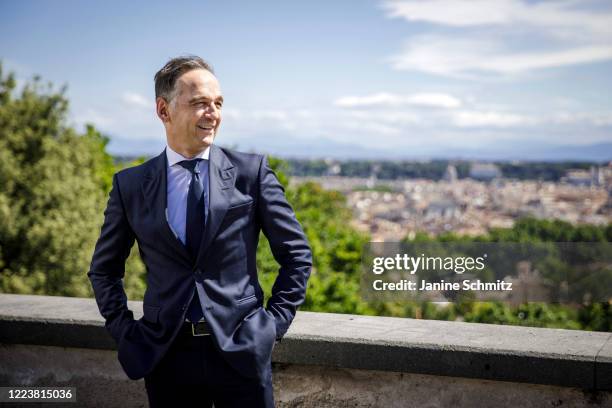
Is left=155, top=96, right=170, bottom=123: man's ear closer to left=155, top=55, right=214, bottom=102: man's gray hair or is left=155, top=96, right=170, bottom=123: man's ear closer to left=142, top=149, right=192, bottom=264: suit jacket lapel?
left=155, top=55, right=214, bottom=102: man's gray hair

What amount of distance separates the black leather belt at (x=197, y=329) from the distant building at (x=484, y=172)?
13283 cm

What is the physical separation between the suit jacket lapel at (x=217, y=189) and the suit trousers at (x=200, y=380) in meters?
0.25

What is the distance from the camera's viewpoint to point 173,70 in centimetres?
211

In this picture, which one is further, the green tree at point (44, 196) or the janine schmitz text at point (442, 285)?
the green tree at point (44, 196)

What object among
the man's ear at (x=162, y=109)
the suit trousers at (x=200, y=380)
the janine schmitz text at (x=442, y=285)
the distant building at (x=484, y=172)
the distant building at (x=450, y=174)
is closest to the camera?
the suit trousers at (x=200, y=380)

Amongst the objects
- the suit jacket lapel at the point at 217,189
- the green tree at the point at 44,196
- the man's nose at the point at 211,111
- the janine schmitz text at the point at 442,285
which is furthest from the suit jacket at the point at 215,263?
the green tree at the point at 44,196

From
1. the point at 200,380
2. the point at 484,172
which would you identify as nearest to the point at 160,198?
the point at 200,380

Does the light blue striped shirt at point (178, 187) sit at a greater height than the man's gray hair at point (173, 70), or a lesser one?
lesser

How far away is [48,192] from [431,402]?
861 inches

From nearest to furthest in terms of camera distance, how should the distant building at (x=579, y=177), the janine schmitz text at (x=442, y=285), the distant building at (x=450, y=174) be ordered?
1. the janine schmitz text at (x=442, y=285)
2. the distant building at (x=579, y=177)
3. the distant building at (x=450, y=174)

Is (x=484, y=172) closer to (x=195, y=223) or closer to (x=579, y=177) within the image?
(x=579, y=177)

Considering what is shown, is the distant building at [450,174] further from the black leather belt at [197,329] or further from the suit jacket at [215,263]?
the black leather belt at [197,329]

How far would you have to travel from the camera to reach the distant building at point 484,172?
13169cm

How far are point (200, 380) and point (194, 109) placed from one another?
0.77 metres
